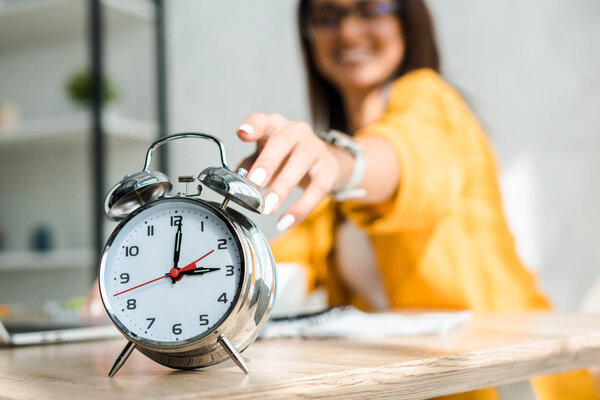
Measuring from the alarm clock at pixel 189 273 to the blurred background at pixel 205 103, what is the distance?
74.0 inches

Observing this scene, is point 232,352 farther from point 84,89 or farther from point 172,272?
point 84,89

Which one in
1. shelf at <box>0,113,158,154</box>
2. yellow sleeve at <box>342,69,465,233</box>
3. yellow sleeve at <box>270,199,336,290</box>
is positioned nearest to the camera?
yellow sleeve at <box>342,69,465,233</box>

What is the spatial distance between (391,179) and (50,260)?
258cm

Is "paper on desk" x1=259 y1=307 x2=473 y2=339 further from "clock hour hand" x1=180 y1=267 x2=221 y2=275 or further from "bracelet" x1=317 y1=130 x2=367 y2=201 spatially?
"clock hour hand" x1=180 y1=267 x2=221 y2=275

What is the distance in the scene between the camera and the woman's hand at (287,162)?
1.95 ft

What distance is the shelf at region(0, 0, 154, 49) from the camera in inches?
122

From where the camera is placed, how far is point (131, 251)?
55 centimetres

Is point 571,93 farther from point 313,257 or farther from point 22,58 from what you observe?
point 22,58

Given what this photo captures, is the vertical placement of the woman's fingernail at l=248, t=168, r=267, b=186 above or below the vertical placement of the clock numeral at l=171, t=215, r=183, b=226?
above

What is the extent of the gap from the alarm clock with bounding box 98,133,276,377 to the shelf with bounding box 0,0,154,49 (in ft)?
9.11

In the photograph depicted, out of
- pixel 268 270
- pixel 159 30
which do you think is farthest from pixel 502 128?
pixel 268 270

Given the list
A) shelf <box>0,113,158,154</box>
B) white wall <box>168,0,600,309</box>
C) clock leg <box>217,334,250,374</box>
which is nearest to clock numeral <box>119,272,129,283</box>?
clock leg <box>217,334,250,374</box>

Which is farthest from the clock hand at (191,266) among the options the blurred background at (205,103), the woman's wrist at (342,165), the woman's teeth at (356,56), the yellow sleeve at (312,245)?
the blurred background at (205,103)

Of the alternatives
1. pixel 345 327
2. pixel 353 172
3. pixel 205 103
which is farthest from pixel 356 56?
pixel 205 103
